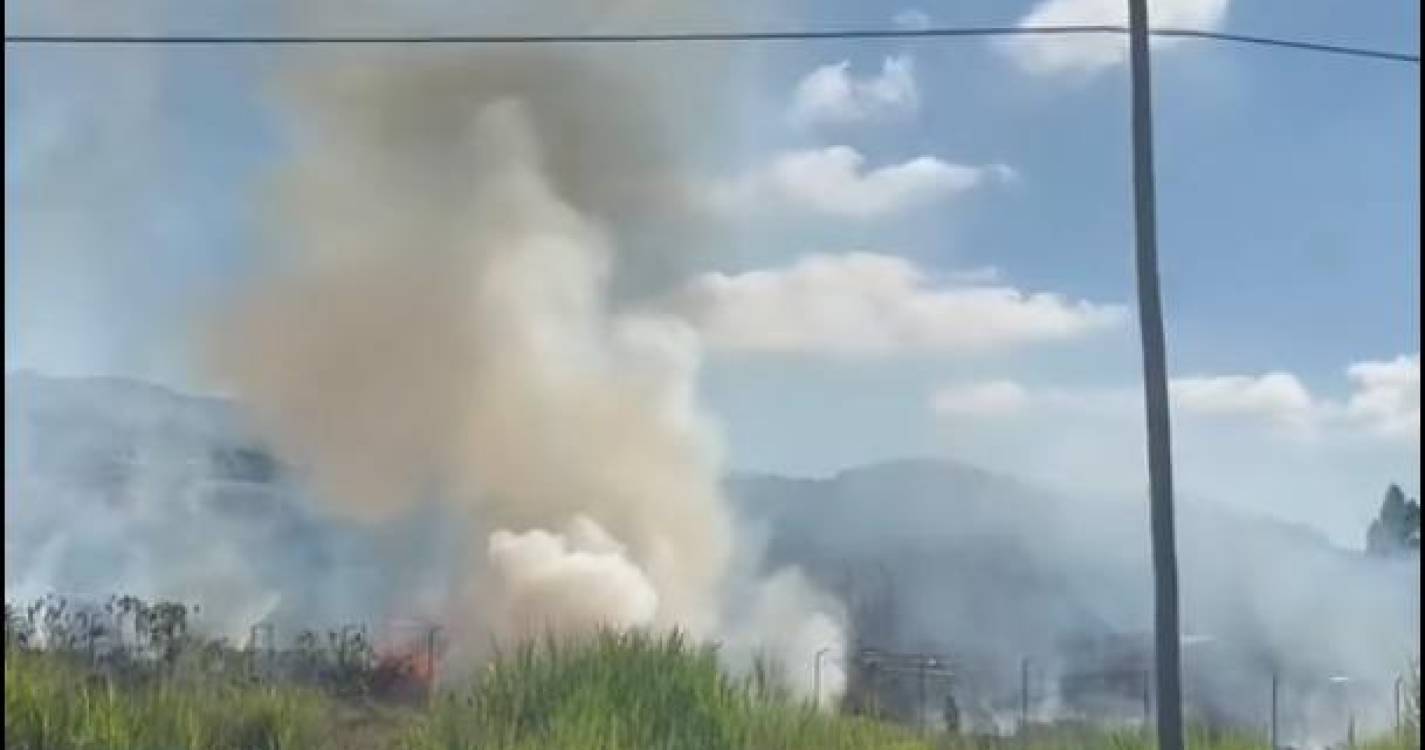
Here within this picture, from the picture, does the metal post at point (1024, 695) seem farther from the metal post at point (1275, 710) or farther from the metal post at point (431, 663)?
the metal post at point (431, 663)

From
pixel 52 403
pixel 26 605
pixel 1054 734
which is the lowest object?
pixel 1054 734

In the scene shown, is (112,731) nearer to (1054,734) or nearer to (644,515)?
(644,515)

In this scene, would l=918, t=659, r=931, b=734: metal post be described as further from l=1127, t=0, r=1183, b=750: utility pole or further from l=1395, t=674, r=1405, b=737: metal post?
l=1395, t=674, r=1405, b=737: metal post

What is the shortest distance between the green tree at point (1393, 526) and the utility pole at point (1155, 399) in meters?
1.06

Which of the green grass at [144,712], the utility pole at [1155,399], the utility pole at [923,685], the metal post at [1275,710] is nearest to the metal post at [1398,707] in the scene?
the metal post at [1275,710]

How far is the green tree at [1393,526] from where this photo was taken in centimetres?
807

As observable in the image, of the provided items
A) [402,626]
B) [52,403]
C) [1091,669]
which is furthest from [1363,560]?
[52,403]

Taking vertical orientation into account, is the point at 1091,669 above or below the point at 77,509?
below

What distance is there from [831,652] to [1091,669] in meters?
1.07

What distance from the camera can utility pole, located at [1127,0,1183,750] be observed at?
7488 mm

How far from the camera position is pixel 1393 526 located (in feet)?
26.6

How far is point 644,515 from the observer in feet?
24.5

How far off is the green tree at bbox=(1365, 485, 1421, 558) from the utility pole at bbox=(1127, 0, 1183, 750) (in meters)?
1.06

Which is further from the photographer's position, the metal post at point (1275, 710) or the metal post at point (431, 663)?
the metal post at point (1275, 710)
